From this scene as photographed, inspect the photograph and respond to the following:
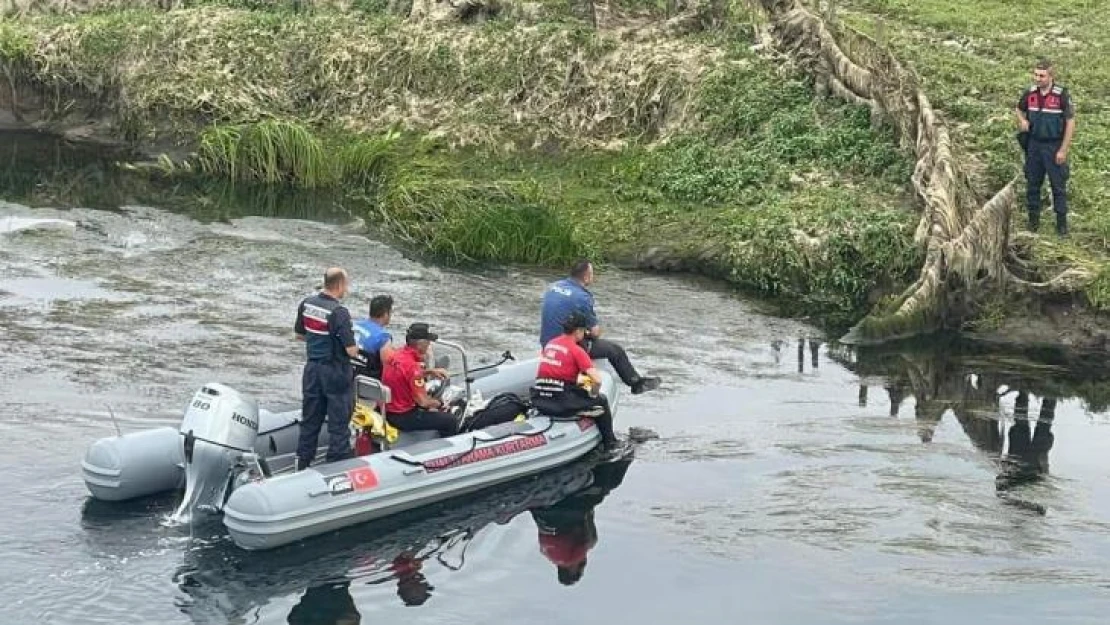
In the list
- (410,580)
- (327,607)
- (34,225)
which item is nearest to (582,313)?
(410,580)

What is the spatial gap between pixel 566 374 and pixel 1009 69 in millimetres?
13241

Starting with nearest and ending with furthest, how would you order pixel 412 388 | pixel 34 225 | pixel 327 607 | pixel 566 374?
pixel 327 607
pixel 412 388
pixel 566 374
pixel 34 225

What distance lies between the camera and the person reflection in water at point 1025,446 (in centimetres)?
1457

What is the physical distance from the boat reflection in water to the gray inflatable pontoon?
0.12 meters

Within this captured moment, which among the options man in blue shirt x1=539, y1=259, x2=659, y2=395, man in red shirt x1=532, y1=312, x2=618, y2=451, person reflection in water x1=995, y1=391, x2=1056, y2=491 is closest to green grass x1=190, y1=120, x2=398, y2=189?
man in blue shirt x1=539, y1=259, x2=659, y2=395

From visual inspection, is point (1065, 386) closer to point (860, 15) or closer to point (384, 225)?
point (384, 225)

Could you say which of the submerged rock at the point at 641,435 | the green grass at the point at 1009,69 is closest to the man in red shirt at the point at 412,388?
the submerged rock at the point at 641,435

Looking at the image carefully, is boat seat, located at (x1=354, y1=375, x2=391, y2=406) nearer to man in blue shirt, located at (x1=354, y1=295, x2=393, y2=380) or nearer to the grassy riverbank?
man in blue shirt, located at (x1=354, y1=295, x2=393, y2=380)

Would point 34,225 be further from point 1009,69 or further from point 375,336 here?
point 1009,69

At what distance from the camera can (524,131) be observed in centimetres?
2558

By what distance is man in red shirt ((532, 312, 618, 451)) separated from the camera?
1443 centimetres

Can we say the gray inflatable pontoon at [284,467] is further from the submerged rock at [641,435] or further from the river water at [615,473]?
the submerged rock at [641,435]

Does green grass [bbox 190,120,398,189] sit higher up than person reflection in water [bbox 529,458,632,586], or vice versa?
green grass [bbox 190,120,398,189]

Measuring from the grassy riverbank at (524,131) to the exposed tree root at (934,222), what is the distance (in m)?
0.42
